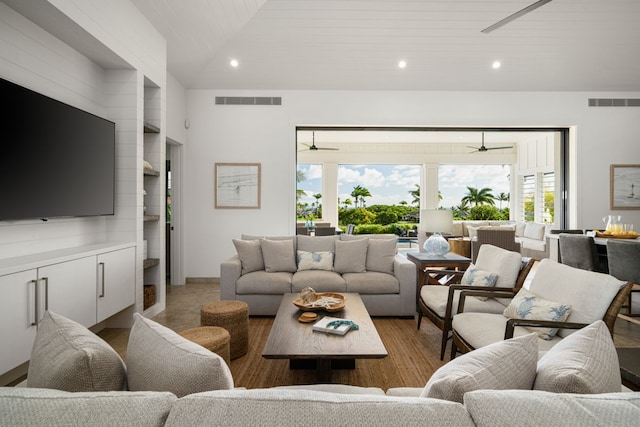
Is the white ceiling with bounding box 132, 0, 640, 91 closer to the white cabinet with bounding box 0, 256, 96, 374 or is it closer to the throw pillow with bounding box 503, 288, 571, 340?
the white cabinet with bounding box 0, 256, 96, 374

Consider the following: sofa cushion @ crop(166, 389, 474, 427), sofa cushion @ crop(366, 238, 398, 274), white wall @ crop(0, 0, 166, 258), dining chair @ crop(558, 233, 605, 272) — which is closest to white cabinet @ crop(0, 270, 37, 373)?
white wall @ crop(0, 0, 166, 258)

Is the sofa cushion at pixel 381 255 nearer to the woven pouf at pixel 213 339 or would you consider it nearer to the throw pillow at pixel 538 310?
the throw pillow at pixel 538 310

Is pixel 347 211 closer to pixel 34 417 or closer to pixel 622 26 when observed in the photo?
pixel 622 26

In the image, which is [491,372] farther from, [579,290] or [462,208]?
[462,208]

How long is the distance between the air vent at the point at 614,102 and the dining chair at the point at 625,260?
3242mm

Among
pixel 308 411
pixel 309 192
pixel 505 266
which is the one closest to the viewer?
pixel 308 411

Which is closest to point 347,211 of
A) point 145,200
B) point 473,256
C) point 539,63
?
point 473,256

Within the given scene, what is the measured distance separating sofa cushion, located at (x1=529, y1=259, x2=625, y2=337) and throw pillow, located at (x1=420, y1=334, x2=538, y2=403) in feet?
4.27

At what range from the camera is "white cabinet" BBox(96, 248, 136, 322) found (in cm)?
305

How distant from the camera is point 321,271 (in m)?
4.20

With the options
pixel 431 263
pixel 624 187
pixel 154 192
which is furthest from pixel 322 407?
pixel 624 187

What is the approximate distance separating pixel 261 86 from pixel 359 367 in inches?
181

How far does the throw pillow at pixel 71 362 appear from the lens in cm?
92

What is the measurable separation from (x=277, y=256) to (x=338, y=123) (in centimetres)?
269
